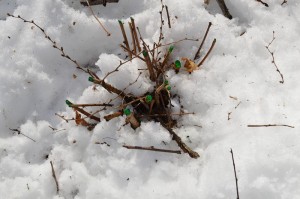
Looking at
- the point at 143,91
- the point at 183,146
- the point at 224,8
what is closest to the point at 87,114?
the point at 143,91

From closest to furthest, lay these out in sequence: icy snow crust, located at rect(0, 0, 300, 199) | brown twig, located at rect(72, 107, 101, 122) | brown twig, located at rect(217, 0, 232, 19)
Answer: icy snow crust, located at rect(0, 0, 300, 199)
brown twig, located at rect(72, 107, 101, 122)
brown twig, located at rect(217, 0, 232, 19)

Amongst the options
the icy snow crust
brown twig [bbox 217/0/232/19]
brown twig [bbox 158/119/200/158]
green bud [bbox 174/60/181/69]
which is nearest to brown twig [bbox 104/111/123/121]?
the icy snow crust

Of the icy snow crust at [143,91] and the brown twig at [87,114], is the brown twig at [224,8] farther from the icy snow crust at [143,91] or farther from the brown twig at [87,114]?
the brown twig at [87,114]

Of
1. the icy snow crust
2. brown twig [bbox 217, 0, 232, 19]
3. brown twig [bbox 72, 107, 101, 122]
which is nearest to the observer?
the icy snow crust

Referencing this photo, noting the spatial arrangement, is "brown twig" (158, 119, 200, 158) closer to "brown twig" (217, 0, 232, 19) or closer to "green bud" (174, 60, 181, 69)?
"green bud" (174, 60, 181, 69)

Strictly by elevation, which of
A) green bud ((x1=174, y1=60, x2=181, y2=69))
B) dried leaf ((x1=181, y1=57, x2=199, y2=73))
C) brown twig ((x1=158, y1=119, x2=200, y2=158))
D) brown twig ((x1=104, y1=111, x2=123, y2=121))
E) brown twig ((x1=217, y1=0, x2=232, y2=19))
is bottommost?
brown twig ((x1=158, y1=119, x2=200, y2=158))

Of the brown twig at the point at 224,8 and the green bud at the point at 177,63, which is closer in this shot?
the green bud at the point at 177,63

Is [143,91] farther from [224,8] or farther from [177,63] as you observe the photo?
[224,8]

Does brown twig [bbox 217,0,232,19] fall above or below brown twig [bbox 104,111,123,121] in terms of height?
above

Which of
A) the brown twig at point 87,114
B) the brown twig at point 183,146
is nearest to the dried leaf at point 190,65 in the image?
the brown twig at point 183,146

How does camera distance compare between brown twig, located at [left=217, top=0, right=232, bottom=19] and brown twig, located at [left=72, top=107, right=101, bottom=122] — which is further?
brown twig, located at [left=217, top=0, right=232, bottom=19]
